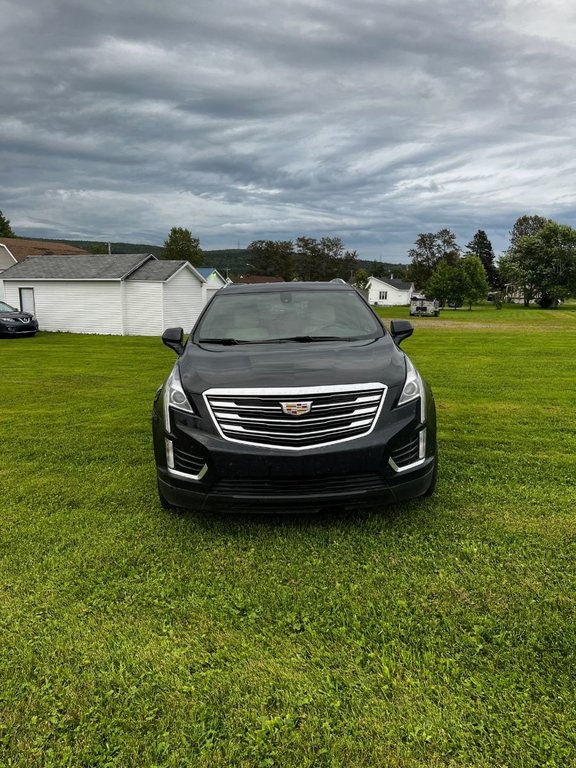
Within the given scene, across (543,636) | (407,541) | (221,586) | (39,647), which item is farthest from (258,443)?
A: (543,636)

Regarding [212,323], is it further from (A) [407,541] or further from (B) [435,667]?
(B) [435,667]

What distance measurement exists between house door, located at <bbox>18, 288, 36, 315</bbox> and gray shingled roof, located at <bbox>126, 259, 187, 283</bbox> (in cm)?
576

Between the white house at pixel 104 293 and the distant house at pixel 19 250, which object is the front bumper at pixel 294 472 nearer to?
the white house at pixel 104 293

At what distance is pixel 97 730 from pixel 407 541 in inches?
80.5

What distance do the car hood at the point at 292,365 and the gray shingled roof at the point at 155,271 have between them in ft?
76.3

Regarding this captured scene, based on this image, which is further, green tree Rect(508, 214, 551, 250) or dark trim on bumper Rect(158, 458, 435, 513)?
green tree Rect(508, 214, 551, 250)

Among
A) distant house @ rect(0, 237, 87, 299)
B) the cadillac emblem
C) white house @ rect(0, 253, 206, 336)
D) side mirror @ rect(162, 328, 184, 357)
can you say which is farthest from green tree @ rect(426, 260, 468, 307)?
the cadillac emblem

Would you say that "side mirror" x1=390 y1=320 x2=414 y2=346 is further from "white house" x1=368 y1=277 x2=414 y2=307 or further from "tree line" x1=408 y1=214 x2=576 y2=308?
"white house" x1=368 y1=277 x2=414 y2=307

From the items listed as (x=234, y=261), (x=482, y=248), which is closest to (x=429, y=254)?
(x=482, y=248)

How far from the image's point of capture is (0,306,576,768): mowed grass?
1.92 m

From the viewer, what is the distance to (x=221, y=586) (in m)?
2.91

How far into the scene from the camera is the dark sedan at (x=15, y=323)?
2150 centimetres

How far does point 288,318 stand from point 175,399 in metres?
1.58

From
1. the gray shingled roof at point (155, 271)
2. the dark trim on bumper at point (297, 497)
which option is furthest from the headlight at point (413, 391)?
the gray shingled roof at point (155, 271)
